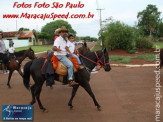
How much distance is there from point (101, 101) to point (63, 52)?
7.15 feet

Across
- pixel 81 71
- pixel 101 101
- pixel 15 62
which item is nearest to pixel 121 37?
pixel 15 62

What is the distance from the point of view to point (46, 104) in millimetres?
5684

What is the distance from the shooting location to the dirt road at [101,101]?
455 centimetres

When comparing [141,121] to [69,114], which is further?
[69,114]

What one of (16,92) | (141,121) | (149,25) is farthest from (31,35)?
(141,121)

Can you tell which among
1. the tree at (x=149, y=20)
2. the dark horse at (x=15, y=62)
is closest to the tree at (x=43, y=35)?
the tree at (x=149, y=20)

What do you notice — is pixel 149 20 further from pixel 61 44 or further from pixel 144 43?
pixel 61 44

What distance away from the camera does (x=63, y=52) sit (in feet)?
16.4

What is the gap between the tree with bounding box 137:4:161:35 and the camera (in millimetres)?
69438

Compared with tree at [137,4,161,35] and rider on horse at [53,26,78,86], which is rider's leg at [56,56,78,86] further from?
tree at [137,4,161,35]

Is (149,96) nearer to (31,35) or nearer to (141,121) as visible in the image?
(141,121)

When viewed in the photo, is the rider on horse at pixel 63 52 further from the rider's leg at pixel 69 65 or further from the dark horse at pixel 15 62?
the dark horse at pixel 15 62

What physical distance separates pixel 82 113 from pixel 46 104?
1.47 m

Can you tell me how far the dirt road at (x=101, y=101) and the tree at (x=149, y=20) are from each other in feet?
208
